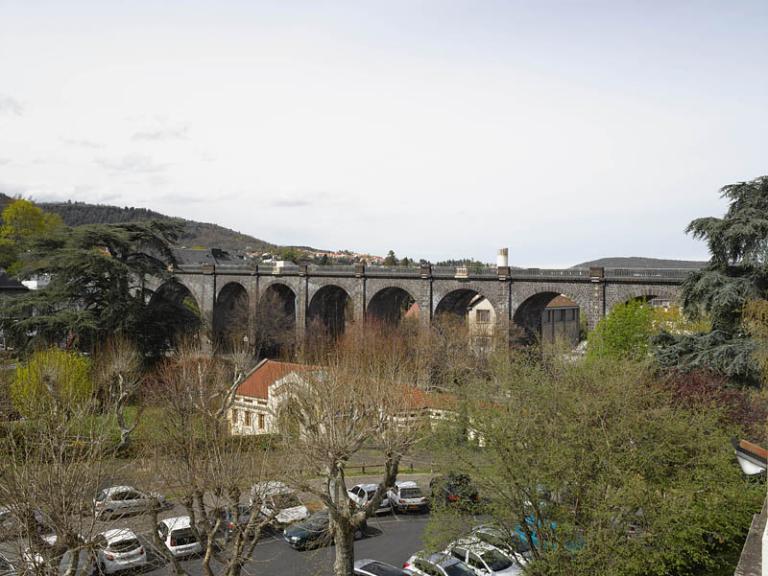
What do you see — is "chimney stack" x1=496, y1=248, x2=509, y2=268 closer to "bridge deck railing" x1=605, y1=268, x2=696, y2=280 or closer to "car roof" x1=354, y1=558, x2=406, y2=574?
"bridge deck railing" x1=605, y1=268, x2=696, y2=280

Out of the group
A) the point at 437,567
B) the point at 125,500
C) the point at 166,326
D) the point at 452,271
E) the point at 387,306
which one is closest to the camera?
the point at 437,567

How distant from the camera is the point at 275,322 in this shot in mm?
51344

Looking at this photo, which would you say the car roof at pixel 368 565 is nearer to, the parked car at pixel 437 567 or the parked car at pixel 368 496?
the parked car at pixel 437 567

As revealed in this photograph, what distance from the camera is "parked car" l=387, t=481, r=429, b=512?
2159 centimetres

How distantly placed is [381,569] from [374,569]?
17 centimetres

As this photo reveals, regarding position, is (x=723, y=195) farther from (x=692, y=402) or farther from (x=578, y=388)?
(x=578, y=388)

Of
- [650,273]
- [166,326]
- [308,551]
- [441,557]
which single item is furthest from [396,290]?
[441,557]

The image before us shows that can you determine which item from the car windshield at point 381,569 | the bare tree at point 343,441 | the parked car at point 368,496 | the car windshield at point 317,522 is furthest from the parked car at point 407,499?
the car windshield at point 381,569

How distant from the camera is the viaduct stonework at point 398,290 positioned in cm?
→ 3588

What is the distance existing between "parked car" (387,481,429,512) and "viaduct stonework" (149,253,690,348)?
18.2 metres

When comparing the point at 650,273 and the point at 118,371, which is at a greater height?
the point at 650,273

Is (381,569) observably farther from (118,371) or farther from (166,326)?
(166,326)

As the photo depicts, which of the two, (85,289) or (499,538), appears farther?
(85,289)

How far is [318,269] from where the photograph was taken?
50844 millimetres
